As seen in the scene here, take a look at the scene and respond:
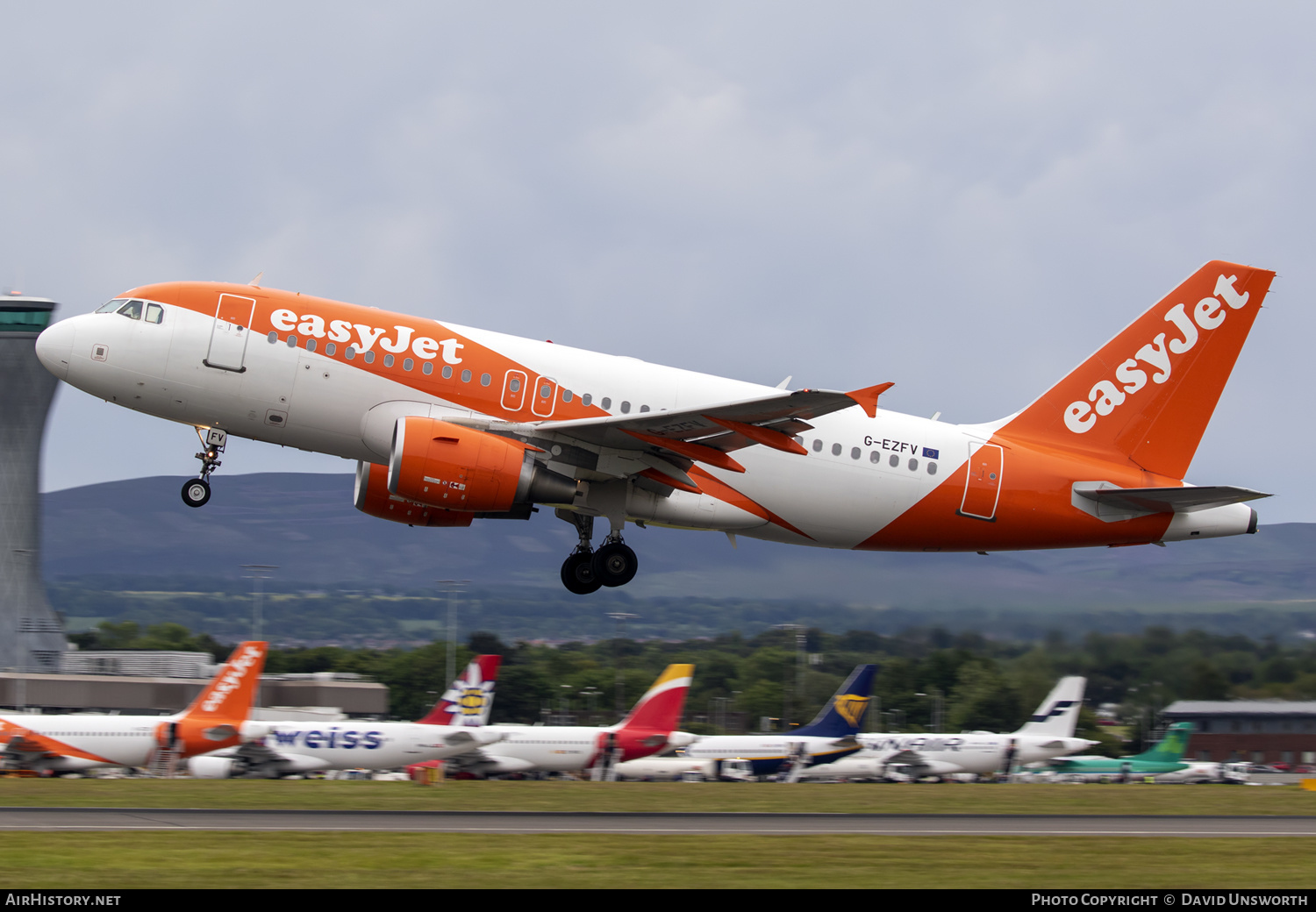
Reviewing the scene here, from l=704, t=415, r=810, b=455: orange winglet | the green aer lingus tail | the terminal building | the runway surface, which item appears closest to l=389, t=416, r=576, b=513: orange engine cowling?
l=704, t=415, r=810, b=455: orange winglet

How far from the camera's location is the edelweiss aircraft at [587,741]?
131 ft

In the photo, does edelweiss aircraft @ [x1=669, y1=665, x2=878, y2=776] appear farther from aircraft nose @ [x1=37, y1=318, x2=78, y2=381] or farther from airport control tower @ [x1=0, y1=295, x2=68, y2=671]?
airport control tower @ [x1=0, y1=295, x2=68, y2=671]

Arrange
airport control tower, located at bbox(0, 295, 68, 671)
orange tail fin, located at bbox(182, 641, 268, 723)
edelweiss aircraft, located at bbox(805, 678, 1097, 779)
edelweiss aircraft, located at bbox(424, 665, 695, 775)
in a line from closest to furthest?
orange tail fin, located at bbox(182, 641, 268, 723) → edelweiss aircraft, located at bbox(424, 665, 695, 775) → edelweiss aircraft, located at bbox(805, 678, 1097, 779) → airport control tower, located at bbox(0, 295, 68, 671)

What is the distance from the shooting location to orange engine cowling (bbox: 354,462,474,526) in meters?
26.5

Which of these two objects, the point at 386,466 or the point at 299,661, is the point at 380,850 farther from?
the point at 299,661

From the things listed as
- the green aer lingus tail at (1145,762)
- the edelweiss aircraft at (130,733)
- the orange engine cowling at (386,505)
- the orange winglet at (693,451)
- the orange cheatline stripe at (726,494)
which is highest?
the orange winglet at (693,451)

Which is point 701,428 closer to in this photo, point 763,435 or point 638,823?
point 763,435

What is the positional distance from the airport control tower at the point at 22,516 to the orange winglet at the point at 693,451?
78.5 meters

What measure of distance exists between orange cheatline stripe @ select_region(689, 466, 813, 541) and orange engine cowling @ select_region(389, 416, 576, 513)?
338cm

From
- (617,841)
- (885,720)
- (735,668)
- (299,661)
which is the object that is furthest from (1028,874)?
(299,661)

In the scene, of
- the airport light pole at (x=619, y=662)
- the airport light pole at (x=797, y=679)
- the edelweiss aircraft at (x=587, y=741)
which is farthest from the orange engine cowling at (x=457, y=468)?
the airport light pole at (x=619, y=662)

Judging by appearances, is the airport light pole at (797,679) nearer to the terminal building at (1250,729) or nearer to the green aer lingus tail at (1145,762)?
the terminal building at (1250,729)

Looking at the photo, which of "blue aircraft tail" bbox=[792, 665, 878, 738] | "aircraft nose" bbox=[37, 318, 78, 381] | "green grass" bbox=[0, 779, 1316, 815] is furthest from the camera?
"blue aircraft tail" bbox=[792, 665, 878, 738]
